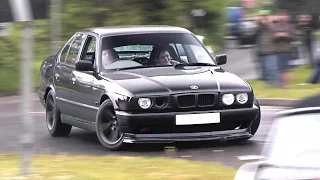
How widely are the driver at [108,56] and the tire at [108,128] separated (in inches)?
35.7

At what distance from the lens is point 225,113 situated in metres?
11.7

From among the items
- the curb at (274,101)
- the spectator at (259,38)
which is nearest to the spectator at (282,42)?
the spectator at (259,38)

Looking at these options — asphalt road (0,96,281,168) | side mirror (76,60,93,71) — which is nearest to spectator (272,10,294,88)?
asphalt road (0,96,281,168)

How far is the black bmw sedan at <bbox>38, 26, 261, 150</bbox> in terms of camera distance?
37.6ft

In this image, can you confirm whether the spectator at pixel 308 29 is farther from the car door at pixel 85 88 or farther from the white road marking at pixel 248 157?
the white road marking at pixel 248 157

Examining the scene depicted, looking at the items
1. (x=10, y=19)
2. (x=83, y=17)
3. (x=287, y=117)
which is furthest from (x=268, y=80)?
(x=287, y=117)

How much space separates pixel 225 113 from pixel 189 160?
1158mm

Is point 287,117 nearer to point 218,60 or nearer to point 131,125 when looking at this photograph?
point 131,125

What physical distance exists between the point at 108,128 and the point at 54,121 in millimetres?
2040

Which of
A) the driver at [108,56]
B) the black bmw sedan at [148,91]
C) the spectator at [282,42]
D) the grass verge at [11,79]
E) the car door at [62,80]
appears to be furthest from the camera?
the grass verge at [11,79]

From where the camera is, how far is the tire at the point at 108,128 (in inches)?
465

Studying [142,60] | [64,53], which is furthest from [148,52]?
[64,53]

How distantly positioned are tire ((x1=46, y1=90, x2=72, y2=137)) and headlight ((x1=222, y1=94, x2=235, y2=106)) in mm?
3082

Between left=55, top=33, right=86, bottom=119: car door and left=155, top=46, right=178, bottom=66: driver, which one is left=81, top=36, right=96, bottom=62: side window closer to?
left=55, top=33, right=86, bottom=119: car door
